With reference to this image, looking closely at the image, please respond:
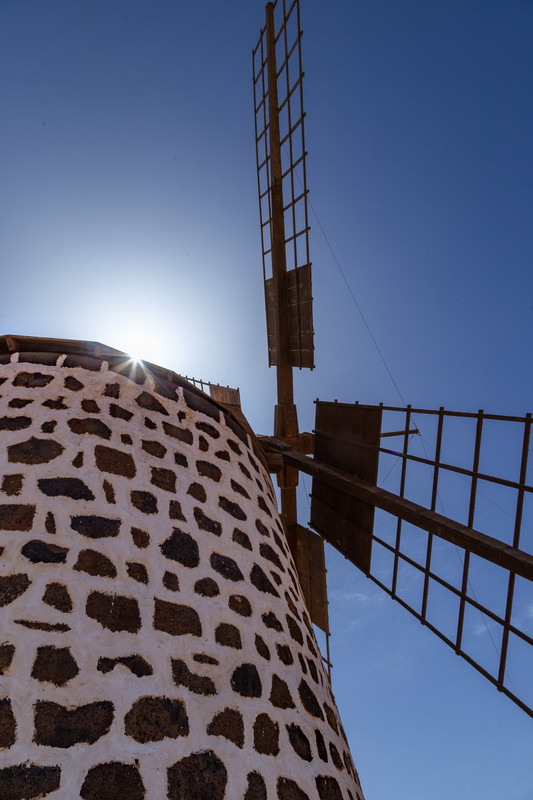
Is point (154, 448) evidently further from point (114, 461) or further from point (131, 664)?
point (131, 664)

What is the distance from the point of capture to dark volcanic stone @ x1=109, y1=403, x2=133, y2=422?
2386 millimetres

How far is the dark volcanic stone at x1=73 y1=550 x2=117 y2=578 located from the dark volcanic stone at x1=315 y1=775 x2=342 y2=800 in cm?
129

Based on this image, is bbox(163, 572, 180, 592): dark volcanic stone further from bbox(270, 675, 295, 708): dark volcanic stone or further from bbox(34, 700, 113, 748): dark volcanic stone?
bbox(270, 675, 295, 708): dark volcanic stone

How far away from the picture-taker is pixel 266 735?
1.68m

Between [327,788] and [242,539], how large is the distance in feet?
3.82

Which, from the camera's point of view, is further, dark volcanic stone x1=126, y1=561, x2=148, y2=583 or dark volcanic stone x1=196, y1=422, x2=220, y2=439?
dark volcanic stone x1=196, y1=422, x2=220, y2=439

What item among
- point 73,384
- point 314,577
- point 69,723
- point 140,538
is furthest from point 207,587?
point 314,577

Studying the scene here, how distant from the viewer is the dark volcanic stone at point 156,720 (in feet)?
4.68

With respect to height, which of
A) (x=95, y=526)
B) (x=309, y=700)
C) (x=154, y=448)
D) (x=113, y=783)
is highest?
(x=154, y=448)

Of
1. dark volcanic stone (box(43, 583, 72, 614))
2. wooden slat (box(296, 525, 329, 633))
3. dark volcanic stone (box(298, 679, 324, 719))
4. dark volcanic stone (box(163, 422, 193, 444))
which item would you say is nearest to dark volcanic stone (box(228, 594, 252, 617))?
dark volcanic stone (box(298, 679, 324, 719))

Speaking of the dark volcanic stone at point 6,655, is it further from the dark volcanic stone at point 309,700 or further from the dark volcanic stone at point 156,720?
the dark volcanic stone at point 309,700

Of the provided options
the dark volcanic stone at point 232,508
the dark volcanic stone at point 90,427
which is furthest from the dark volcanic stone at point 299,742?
the dark volcanic stone at point 90,427

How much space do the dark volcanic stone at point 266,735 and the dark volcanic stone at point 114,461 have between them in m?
1.32

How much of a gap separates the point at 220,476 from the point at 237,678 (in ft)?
3.69
